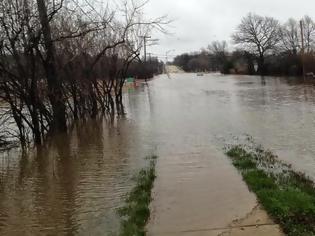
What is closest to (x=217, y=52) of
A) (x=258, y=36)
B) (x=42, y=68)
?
(x=258, y=36)

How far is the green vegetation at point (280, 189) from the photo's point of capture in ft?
20.5

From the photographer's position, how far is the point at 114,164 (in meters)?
12.0

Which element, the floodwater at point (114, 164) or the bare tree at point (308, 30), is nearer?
the floodwater at point (114, 164)

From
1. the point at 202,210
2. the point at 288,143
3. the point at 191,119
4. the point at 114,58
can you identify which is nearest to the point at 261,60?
the point at 114,58

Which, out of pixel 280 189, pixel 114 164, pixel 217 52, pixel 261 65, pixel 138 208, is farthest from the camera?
pixel 217 52

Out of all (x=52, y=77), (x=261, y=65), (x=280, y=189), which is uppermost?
(x=261, y=65)

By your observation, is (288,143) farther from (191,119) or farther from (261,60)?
(261,60)

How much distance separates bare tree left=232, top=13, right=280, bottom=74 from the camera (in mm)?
103562

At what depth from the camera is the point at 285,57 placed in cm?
8456

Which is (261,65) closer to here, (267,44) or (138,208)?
(267,44)

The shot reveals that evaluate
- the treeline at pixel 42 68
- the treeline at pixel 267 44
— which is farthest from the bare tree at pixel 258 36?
the treeline at pixel 42 68

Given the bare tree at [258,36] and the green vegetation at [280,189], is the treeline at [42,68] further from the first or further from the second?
the bare tree at [258,36]

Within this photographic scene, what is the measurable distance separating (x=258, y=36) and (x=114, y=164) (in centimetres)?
9926

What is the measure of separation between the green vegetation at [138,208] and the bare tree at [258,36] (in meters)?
93.0
